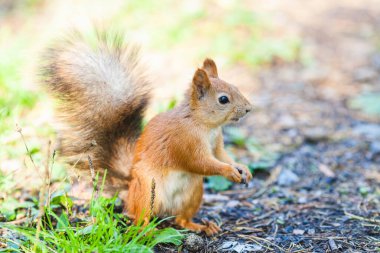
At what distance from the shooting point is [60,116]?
7.15 feet

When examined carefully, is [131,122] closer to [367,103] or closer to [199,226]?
[199,226]

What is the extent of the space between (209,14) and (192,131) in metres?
3.78

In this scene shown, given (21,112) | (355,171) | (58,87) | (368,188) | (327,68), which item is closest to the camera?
(58,87)

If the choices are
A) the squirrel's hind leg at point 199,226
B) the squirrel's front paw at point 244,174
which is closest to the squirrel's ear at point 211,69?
the squirrel's front paw at point 244,174

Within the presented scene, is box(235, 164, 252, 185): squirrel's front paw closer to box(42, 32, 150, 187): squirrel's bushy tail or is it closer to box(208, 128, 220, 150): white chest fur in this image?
box(208, 128, 220, 150): white chest fur

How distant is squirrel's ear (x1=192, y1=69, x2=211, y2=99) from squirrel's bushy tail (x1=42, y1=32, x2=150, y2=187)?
0.79ft

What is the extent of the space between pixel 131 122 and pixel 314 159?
1538 mm

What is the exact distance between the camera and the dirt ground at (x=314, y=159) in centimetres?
224

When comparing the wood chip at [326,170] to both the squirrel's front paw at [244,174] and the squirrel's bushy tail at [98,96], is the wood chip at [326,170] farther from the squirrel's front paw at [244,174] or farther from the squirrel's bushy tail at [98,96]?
the squirrel's bushy tail at [98,96]

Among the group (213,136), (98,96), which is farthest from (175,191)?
(98,96)

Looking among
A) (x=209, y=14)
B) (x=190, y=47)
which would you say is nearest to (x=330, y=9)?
(x=209, y=14)

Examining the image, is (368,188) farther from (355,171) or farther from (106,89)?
(106,89)

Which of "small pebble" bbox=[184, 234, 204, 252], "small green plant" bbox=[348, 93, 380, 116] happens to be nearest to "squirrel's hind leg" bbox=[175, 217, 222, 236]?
"small pebble" bbox=[184, 234, 204, 252]

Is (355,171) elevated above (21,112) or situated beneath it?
situated beneath
